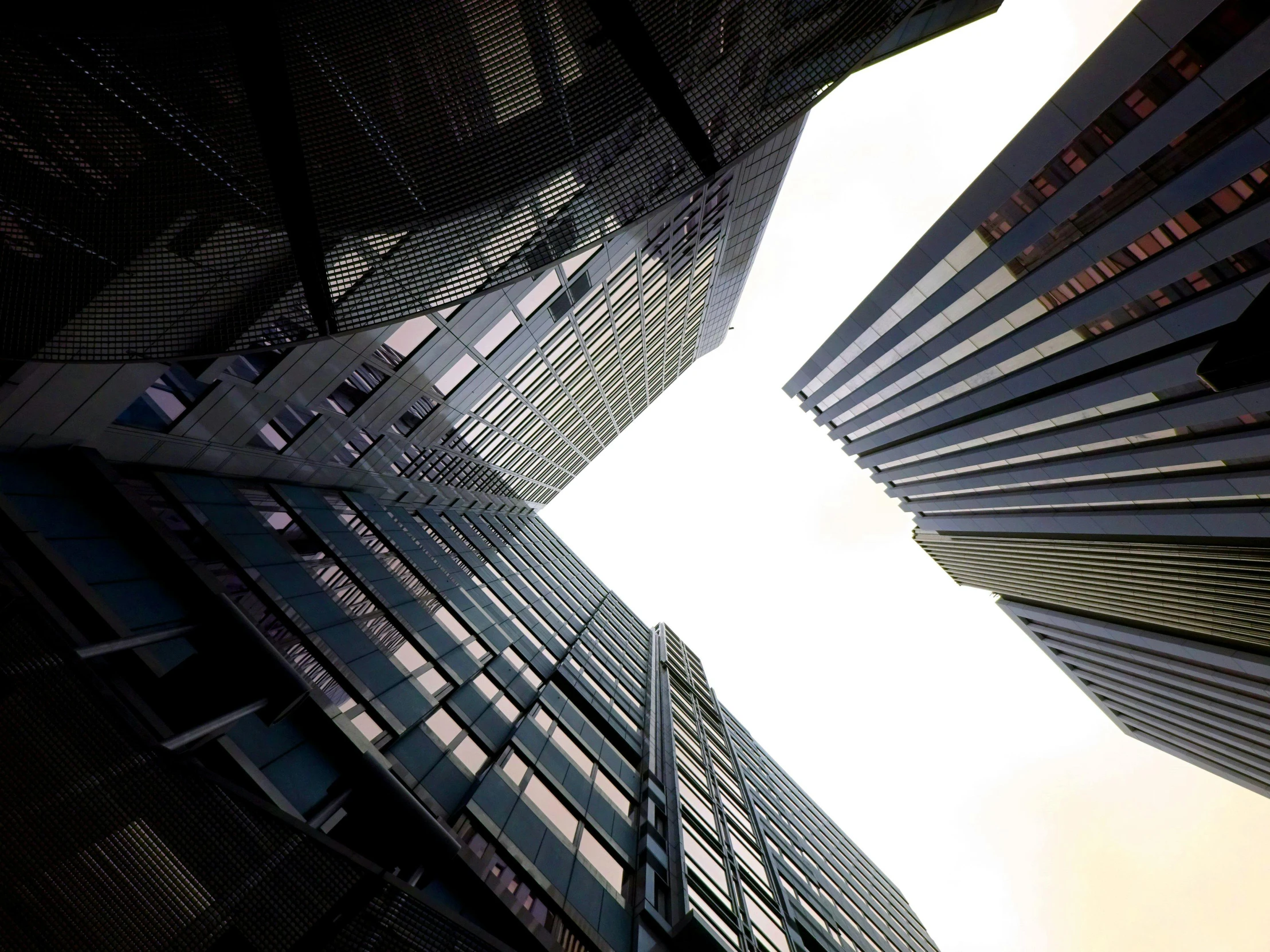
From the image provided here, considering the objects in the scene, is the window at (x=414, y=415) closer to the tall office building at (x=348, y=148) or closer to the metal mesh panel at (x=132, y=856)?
the tall office building at (x=348, y=148)

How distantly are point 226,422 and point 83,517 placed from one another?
513 cm

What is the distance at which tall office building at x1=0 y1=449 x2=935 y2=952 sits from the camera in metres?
6.29

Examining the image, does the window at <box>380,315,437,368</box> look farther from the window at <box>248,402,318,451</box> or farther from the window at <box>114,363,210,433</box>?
the window at <box>114,363,210,433</box>

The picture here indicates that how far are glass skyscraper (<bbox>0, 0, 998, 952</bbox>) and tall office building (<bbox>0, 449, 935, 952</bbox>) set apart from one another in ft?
0.16

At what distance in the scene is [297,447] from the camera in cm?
Answer: 1886

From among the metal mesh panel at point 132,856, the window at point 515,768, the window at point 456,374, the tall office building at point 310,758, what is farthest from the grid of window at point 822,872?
the window at point 456,374

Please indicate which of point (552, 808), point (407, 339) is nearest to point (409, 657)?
point (552, 808)

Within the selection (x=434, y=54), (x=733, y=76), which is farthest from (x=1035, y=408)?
(x=434, y=54)

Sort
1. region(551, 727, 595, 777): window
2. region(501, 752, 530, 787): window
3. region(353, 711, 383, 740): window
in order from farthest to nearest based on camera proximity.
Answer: region(551, 727, 595, 777): window → region(501, 752, 530, 787): window → region(353, 711, 383, 740): window

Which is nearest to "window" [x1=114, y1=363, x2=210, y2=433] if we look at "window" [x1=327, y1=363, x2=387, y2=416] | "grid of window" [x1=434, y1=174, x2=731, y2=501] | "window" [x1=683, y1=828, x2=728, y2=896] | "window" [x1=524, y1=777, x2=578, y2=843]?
"window" [x1=327, y1=363, x2=387, y2=416]

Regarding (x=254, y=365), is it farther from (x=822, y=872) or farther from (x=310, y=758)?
(x=822, y=872)

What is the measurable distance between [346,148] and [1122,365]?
3109 centimetres

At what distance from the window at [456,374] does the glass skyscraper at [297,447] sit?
2.77m

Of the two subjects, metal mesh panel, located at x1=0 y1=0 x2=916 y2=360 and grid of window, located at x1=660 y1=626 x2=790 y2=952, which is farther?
grid of window, located at x1=660 y1=626 x2=790 y2=952
